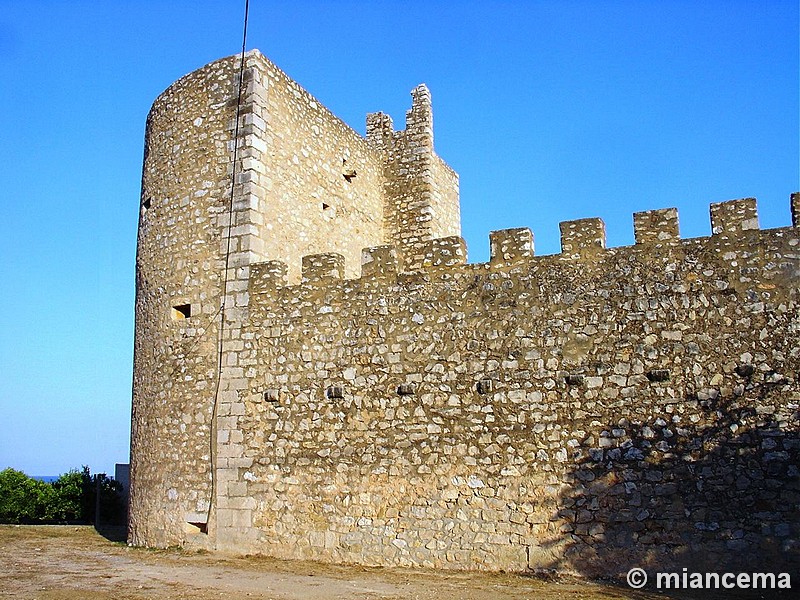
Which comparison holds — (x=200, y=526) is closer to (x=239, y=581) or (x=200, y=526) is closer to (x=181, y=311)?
(x=239, y=581)

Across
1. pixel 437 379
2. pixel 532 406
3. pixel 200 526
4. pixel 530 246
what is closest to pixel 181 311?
pixel 200 526

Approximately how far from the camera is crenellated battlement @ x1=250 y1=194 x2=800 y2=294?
26.6 feet

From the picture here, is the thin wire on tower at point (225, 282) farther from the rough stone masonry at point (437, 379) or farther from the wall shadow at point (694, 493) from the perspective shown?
the wall shadow at point (694, 493)

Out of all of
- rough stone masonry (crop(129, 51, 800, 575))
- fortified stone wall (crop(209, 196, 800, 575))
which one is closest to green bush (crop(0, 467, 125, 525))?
rough stone masonry (crop(129, 51, 800, 575))

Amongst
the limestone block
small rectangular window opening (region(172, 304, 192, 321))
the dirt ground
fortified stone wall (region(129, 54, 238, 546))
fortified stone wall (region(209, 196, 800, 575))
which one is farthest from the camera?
small rectangular window opening (region(172, 304, 192, 321))

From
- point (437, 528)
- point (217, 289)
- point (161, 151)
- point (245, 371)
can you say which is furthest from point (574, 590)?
point (161, 151)

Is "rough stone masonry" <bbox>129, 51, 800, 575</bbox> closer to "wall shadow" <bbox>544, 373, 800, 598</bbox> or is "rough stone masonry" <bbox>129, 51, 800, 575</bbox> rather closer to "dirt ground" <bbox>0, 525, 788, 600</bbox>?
"wall shadow" <bbox>544, 373, 800, 598</bbox>

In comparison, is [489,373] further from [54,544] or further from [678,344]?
[54,544]

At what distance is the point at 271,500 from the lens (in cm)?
975

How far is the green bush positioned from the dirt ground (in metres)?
5.40

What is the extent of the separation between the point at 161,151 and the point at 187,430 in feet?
15.5

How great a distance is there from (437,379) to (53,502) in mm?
10805

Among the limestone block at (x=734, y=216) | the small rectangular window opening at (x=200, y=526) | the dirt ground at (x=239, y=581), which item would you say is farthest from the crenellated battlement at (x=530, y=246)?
the dirt ground at (x=239, y=581)

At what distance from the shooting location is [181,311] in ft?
36.2
